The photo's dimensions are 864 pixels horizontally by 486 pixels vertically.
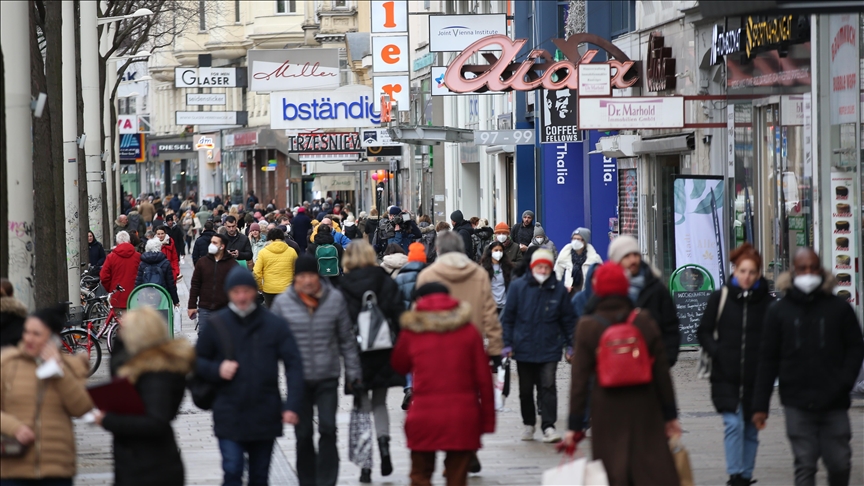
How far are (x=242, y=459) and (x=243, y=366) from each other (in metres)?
0.61

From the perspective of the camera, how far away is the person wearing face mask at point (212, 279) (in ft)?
56.9

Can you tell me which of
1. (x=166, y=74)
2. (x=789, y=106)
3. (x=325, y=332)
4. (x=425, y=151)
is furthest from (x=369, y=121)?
(x=166, y=74)

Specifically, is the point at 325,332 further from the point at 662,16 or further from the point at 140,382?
the point at 662,16

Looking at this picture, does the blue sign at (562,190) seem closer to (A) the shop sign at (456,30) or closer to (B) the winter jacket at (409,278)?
(A) the shop sign at (456,30)

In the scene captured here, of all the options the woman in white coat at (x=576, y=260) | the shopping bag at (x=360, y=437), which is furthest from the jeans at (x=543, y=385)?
the woman in white coat at (x=576, y=260)

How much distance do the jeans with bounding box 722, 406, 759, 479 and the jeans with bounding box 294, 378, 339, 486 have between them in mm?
2628

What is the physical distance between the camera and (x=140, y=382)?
22.6ft

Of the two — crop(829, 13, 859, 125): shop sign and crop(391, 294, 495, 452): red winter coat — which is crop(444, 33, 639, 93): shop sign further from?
crop(391, 294, 495, 452): red winter coat

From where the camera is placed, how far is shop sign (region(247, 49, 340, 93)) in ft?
129

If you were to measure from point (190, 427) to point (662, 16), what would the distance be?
12774mm

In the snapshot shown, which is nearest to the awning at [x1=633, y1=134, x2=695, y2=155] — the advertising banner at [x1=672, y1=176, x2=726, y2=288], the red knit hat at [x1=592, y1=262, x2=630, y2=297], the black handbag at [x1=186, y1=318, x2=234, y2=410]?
the advertising banner at [x1=672, y1=176, x2=726, y2=288]

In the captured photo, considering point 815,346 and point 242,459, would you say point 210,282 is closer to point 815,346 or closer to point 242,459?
point 242,459

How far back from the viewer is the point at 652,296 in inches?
376

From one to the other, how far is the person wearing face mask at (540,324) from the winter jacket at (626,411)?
3.87m
